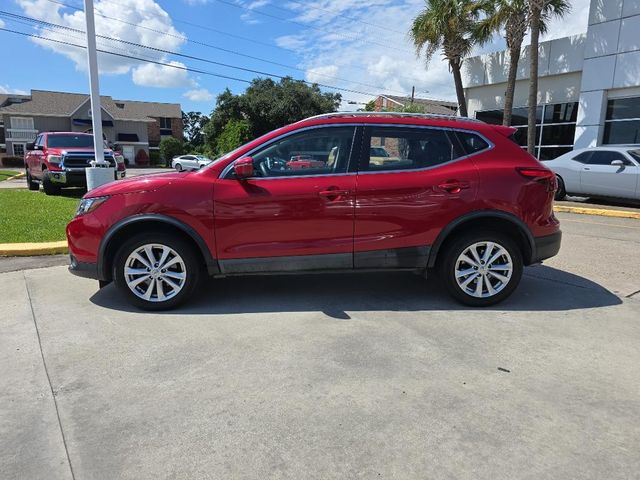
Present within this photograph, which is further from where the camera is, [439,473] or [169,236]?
[169,236]

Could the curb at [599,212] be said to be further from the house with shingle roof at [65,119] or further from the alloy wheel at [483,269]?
the house with shingle roof at [65,119]

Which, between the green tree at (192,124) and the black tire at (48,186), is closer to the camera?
the black tire at (48,186)


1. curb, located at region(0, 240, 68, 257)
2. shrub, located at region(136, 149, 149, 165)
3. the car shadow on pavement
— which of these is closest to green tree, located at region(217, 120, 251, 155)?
shrub, located at region(136, 149, 149, 165)

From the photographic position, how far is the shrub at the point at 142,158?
188ft

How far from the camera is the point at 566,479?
2287 mm

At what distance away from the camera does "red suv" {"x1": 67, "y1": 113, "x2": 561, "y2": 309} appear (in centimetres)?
436

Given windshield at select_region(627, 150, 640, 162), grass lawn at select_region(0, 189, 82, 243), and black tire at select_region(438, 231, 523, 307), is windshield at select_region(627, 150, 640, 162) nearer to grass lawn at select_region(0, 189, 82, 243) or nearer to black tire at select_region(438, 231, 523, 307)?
black tire at select_region(438, 231, 523, 307)

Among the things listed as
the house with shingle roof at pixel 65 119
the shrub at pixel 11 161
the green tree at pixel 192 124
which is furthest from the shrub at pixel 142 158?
the green tree at pixel 192 124

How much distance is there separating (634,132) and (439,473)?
18037mm

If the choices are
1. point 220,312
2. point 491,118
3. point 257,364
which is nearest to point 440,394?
point 257,364

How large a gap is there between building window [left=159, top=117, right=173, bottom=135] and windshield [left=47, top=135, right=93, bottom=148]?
55.1 meters

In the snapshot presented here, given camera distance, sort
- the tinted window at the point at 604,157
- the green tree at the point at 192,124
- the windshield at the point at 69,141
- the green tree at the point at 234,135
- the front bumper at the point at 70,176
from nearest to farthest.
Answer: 1. the tinted window at the point at 604,157
2. the front bumper at the point at 70,176
3. the windshield at the point at 69,141
4. the green tree at the point at 234,135
5. the green tree at the point at 192,124

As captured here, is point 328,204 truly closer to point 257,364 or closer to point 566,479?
point 257,364

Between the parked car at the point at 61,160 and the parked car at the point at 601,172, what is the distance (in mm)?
11795
